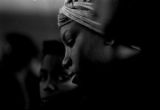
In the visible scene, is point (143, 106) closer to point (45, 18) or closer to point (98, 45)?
point (98, 45)

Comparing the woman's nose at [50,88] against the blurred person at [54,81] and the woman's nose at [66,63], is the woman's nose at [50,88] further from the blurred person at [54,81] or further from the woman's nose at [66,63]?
the woman's nose at [66,63]

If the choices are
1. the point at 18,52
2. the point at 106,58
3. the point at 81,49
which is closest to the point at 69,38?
the point at 81,49

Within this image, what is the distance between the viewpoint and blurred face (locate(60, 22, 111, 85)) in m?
0.91

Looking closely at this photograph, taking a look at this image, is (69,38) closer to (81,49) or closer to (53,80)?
(81,49)

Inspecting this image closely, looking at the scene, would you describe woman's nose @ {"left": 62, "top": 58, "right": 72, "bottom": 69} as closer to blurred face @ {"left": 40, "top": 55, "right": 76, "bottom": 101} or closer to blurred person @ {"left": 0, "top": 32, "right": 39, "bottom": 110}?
blurred face @ {"left": 40, "top": 55, "right": 76, "bottom": 101}

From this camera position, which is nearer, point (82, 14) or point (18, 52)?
point (82, 14)

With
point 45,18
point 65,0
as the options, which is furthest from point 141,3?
point 45,18

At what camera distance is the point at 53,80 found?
1027 millimetres

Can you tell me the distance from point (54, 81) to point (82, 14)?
1.08ft

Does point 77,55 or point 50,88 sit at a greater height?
point 77,55

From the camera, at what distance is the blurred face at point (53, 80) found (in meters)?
1.01

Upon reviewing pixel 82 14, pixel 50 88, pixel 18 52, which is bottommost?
pixel 50 88

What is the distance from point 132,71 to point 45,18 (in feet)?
1.52

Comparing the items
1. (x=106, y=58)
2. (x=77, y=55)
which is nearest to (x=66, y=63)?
(x=77, y=55)
